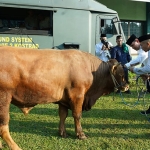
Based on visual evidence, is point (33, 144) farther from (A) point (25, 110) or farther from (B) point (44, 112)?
(B) point (44, 112)

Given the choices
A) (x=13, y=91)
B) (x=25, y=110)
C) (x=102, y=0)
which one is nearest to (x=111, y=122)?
(x=25, y=110)

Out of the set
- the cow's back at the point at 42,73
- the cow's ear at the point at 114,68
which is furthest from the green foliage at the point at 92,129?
the cow's ear at the point at 114,68

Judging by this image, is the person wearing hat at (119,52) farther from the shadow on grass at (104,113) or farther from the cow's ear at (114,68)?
the cow's ear at (114,68)

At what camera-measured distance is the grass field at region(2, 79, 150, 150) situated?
439 centimetres

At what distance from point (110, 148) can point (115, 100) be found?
134 inches

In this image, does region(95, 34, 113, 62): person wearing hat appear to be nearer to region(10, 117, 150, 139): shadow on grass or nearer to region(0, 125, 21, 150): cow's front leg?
region(10, 117, 150, 139): shadow on grass

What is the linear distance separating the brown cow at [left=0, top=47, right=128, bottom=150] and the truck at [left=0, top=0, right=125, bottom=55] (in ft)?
11.4

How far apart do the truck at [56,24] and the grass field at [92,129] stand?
2.18 m

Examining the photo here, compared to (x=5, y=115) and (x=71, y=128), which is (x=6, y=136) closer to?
(x=5, y=115)

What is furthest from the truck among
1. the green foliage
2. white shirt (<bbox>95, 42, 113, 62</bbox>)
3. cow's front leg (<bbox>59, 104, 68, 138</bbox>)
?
cow's front leg (<bbox>59, 104, 68, 138</bbox>)

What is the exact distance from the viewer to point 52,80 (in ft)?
13.6

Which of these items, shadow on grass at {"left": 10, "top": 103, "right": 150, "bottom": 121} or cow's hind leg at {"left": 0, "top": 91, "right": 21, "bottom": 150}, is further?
shadow on grass at {"left": 10, "top": 103, "right": 150, "bottom": 121}

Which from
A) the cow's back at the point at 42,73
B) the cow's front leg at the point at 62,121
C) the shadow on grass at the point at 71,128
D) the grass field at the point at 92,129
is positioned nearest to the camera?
the cow's back at the point at 42,73

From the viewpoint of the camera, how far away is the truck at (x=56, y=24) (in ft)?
25.2
